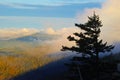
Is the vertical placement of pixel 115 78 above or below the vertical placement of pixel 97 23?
below

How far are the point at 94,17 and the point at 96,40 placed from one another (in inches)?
159

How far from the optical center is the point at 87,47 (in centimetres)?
7750

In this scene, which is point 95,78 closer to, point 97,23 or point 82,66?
point 82,66

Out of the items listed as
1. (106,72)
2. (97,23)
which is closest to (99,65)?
(106,72)

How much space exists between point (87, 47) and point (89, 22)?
437 centimetres

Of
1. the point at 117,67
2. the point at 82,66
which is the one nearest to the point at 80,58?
the point at 82,66

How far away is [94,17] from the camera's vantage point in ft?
256

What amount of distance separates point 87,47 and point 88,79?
5704mm

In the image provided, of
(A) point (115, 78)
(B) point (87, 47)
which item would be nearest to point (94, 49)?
(B) point (87, 47)

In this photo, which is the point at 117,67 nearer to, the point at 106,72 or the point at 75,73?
the point at 106,72

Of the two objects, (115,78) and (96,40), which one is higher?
(96,40)

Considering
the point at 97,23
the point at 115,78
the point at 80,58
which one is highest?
the point at 97,23

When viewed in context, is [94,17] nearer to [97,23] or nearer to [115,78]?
[97,23]

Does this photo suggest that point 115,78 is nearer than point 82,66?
Yes
